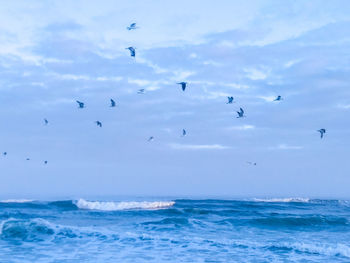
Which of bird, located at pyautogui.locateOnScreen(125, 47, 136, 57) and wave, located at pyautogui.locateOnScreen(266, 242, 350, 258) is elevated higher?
bird, located at pyautogui.locateOnScreen(125, 47, 136, 57)

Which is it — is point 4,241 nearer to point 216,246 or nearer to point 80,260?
point 80,260

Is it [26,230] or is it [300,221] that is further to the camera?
[300,221]

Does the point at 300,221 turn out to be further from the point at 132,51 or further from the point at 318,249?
the point at 132,51

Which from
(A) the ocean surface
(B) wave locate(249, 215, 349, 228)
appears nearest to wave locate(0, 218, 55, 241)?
(A) the ocean surface

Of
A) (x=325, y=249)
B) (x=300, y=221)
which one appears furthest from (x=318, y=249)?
(x=300, y=221)

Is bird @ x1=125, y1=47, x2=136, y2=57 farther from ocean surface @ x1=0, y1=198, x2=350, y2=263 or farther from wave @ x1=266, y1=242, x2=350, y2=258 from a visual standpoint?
wave @ x1=266, y1=242, x2=350, y2=258

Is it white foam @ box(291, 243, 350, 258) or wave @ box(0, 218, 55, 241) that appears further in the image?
wave @ box(0, 218, 55, 241)

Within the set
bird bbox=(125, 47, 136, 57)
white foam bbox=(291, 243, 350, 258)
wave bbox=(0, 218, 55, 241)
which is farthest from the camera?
wave bbox=(0, 218, 55, 241)

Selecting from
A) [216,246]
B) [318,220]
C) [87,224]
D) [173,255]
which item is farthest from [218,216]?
[173,255]

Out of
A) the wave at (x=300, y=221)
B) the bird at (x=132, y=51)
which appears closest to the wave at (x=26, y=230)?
the bird at (x=132, y=51)

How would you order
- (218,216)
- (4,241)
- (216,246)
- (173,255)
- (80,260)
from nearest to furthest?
1. (80,260)
2. (173,255)
3. (216,246)
4. (4,241)
5. (218,216)

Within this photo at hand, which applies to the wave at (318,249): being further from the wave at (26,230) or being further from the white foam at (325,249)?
the wave at (26,230)

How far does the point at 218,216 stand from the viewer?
93.0 ft

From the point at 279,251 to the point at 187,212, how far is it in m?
16.1
